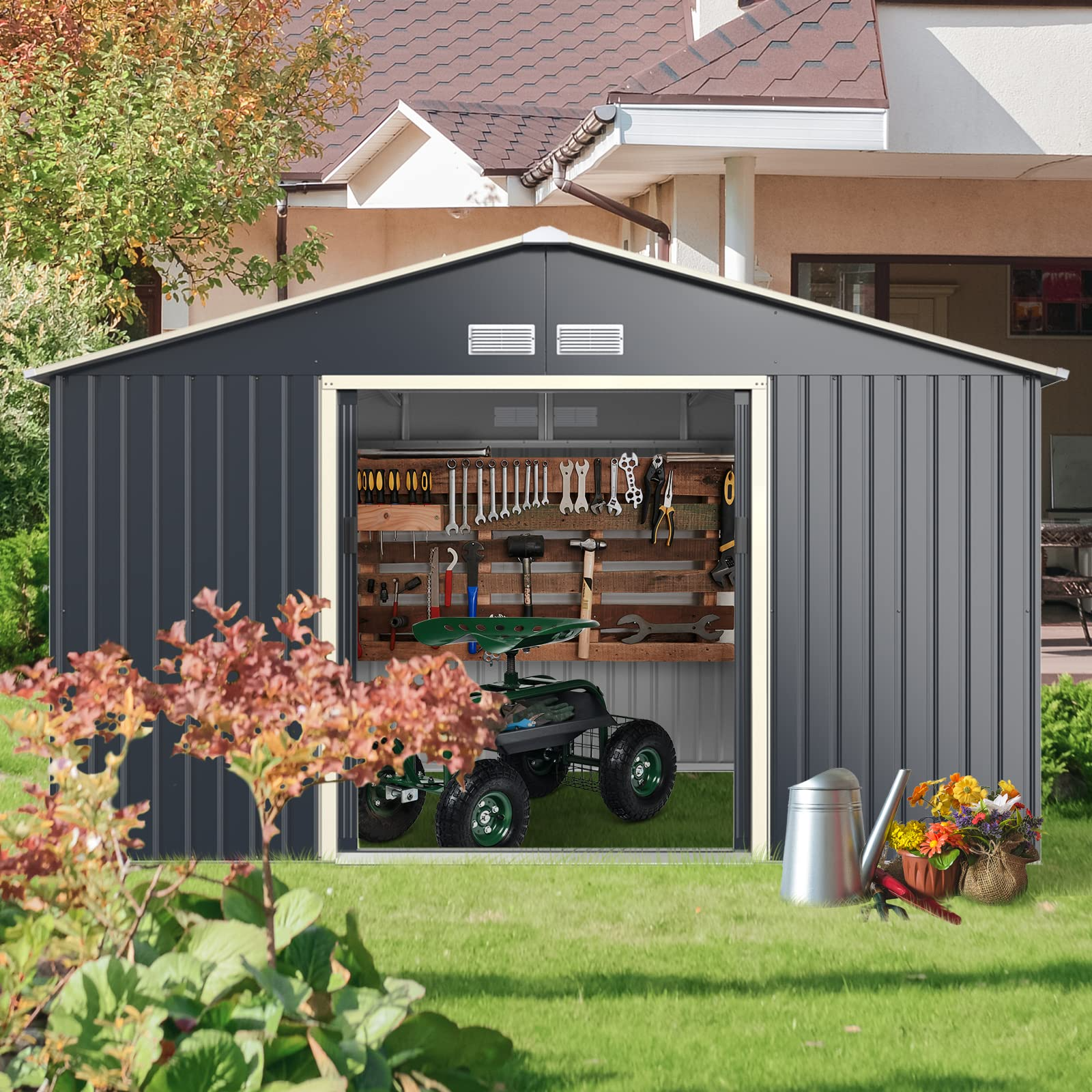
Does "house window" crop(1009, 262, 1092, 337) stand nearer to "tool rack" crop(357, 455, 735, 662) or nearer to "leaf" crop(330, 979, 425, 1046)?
"tool rack" crop(357, 455, 735, 662)

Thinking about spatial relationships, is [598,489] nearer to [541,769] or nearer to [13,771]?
[541,769]

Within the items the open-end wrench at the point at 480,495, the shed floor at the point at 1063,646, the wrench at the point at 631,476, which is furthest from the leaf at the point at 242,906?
the shed floor at the point at 1063,646

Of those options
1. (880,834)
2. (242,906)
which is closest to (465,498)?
(880,834)

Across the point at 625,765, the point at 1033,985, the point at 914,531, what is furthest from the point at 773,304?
the point at 1033,985

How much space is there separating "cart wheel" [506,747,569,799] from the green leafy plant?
558 cm

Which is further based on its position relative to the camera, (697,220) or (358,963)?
(697,220)

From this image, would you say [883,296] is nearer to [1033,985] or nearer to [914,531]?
[914,531]

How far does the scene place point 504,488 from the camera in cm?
1127

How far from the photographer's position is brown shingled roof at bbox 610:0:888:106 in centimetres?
1117

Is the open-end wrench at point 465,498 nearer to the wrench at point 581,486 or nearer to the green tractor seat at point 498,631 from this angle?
the wrench at point 581,486

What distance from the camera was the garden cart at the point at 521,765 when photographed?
878cm

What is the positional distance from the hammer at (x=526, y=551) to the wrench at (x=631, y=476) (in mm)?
717

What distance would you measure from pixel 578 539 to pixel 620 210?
308cm

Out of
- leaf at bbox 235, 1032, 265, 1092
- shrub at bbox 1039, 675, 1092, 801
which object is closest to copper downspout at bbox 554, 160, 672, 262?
shrub at bbox 1039, 675, 1092, 801
